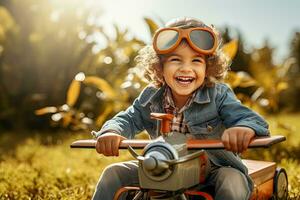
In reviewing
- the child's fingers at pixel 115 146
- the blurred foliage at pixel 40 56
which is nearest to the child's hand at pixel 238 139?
the child's fingers at pixel 115 146

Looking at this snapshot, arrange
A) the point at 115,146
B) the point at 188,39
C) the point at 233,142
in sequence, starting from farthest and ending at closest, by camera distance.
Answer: the point at 188,39 → the point at 115,146 → the point at 233,142

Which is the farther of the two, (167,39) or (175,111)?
(175,111)

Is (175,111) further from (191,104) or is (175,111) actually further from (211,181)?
(211,181)

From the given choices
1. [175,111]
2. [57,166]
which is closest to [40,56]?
[57,166]

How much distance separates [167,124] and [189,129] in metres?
0.33

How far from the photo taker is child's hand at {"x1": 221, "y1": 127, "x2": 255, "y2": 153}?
201 centimetres

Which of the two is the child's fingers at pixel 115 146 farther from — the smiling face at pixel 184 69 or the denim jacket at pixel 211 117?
the smiling face at pixel 184 69

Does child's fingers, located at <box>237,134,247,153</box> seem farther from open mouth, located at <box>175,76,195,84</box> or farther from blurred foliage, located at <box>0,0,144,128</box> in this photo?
blurred foliage, located at <box>0,0,144,128</box>

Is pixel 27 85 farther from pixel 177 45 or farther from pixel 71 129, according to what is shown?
pixel 177 45

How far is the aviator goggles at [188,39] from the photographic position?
2377 mm

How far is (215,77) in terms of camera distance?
2.58 meters

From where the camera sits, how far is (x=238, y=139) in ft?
6.63

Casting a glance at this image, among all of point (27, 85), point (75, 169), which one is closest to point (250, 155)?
point (75, 169)

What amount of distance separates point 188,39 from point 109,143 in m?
0.55
